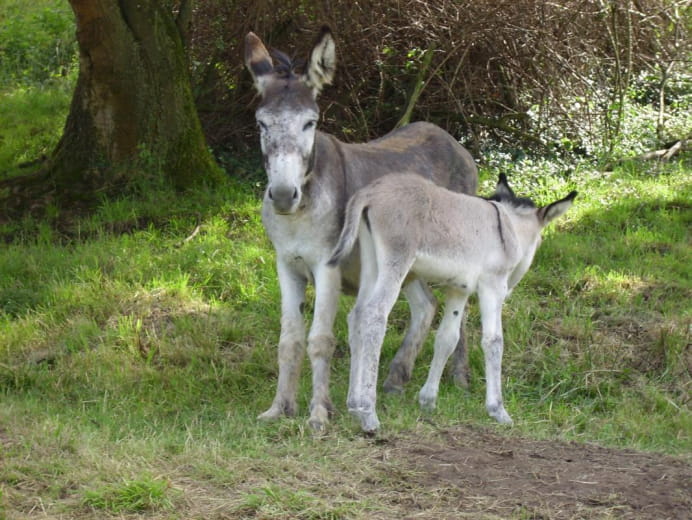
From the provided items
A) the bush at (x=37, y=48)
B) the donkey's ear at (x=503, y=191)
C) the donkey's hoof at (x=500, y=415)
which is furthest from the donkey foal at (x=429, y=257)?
the bush at (x=37, y=48)

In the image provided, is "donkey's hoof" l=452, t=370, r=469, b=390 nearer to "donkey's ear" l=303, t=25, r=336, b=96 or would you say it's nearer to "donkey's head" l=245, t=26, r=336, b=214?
"donkey's head" l=245, t=26, r=336, b=214

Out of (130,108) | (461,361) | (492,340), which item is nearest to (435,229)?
(492,340)

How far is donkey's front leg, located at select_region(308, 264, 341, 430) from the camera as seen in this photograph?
5.69m

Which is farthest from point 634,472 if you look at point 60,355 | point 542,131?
point 542,131

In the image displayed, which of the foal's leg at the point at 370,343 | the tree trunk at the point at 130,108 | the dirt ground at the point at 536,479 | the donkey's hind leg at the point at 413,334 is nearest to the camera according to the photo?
the dirt ground at the point at 536,479

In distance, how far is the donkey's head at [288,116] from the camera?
209 inches

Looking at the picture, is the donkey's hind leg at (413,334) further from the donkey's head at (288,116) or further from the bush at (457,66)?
the bush at (457,66)

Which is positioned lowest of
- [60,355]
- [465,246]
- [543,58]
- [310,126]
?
[60,355]

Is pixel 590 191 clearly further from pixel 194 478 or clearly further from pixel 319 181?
pixel 194 478

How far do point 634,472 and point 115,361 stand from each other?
3649mm

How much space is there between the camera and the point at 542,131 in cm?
1088

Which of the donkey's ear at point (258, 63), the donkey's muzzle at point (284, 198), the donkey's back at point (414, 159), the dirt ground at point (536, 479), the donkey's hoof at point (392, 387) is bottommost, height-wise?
the donkey's hoof at point (392, 387)

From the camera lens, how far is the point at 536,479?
15.3 feet

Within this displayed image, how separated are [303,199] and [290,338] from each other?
842 millimetres
